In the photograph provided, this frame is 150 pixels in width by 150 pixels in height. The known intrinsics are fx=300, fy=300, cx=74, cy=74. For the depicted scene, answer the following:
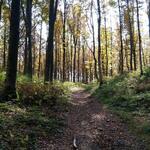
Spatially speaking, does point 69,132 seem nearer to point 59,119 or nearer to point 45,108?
point 59,119

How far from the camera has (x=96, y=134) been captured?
34.5 ft

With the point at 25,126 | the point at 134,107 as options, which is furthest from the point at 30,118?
→ the point at 134,107

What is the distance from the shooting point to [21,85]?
14602 millimetres

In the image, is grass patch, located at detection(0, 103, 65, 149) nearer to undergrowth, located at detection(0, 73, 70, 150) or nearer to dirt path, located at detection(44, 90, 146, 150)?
undergrowth, located at detection(0, 73, 70, 150)

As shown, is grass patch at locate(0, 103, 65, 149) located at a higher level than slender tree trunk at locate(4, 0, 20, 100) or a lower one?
lower

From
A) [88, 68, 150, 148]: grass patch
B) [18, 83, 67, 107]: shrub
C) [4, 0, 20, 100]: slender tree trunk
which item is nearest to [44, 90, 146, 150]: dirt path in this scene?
[88, 68, 150, 148]: grass patch

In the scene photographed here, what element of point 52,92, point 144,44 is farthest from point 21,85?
point 144,44

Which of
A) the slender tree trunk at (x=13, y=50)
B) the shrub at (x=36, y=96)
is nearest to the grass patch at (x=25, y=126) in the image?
the shrub at (x=36, y=96)

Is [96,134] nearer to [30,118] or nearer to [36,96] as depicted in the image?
[30,118]

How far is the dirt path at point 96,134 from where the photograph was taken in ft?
30.4

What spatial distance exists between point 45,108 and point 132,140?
4.42 m

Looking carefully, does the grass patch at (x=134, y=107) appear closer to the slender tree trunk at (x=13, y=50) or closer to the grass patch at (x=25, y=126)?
the grass patch at (x=25, y=126)

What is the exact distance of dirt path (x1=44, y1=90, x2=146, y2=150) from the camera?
9.28 m

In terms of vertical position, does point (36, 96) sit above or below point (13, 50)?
below
